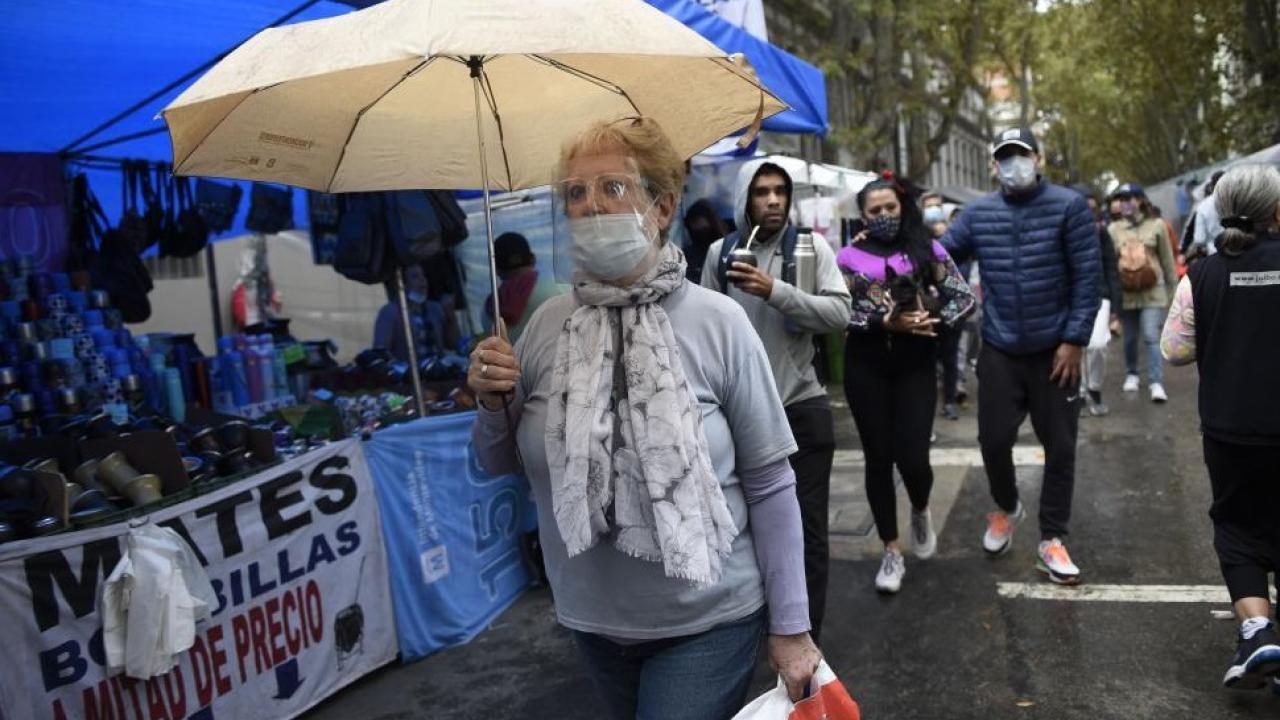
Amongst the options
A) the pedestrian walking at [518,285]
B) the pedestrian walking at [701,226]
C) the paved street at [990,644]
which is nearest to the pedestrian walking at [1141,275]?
the paved street at [990,644]

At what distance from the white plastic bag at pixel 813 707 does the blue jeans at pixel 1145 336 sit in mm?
8761

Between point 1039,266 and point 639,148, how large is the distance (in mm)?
3292

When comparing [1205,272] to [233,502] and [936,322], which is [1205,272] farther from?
[233,502]

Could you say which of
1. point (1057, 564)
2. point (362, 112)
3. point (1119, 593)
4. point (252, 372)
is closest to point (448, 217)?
point (252, 372)

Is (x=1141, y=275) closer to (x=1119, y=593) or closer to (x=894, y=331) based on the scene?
(x=1119, y=593)

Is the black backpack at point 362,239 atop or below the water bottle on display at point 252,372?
atop

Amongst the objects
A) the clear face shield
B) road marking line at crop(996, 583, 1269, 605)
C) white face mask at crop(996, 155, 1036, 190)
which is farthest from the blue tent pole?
road marking line at crop(996, 583, 1269, 605)

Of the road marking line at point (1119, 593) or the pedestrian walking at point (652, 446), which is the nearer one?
the pedestrian walking at point (652, 446)

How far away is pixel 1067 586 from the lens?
472 centimetres

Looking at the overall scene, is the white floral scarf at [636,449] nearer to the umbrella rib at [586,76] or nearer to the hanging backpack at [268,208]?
the umbrella rib at [586,76]

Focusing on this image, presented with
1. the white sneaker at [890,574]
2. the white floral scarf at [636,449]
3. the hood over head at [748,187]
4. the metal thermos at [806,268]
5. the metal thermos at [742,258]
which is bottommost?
the white sneaker at [890,574]

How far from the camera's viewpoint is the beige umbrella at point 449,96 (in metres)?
1.96

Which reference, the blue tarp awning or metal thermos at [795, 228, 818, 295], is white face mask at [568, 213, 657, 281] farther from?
the blue tarp awning

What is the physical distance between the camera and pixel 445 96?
272cm
